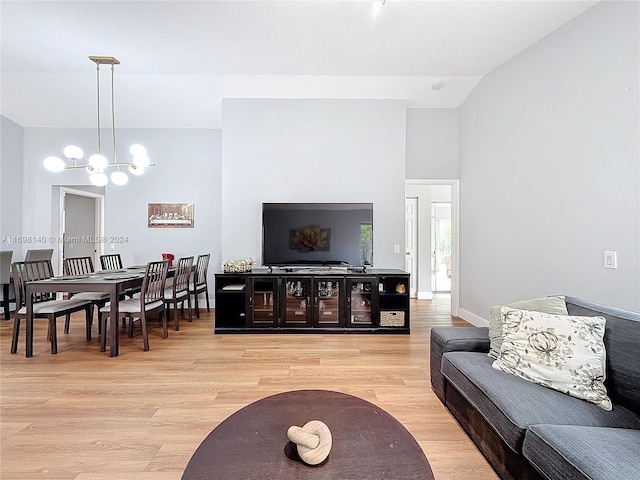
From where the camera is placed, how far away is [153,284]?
3746mm

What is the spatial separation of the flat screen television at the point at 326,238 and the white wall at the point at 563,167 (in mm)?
1537

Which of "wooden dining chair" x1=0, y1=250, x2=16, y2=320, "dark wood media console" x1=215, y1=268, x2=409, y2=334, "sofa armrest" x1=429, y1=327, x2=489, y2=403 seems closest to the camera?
"sofa armrest" x1=429, y1=327, x2=489, y2=403

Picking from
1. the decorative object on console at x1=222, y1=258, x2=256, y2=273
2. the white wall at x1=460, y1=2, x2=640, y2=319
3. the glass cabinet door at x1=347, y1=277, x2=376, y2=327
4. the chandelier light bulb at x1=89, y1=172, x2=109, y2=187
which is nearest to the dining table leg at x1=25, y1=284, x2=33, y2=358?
the chandelier light bulb at x1=89, y1=172, x2=109, y2=187

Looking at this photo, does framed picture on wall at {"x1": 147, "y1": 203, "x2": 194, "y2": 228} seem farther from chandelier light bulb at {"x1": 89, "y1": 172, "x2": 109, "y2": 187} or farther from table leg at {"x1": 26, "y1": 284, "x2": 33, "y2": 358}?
table leg at {"x1": 26, "y1": 284, "x2": 33, "y2": 358}

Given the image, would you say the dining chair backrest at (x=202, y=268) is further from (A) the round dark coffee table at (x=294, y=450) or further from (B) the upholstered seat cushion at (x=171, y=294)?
(A) the round dark coffee table at (x=294, y=450)

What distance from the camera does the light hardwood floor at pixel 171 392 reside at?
179cm

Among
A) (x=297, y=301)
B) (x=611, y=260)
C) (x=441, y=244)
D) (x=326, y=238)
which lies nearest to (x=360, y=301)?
(x=297, y=301)

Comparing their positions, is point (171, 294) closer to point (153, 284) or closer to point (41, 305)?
point (153, 284)

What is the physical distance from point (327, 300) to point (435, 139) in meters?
2.96

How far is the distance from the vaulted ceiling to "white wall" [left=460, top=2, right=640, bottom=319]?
0.35m

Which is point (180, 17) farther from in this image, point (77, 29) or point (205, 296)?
point (205, 296)

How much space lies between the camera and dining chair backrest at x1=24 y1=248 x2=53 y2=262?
493 centimetres

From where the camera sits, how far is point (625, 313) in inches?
68.7

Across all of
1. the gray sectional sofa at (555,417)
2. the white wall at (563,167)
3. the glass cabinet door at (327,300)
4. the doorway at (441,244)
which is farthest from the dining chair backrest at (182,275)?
the doorway at (441,244)
